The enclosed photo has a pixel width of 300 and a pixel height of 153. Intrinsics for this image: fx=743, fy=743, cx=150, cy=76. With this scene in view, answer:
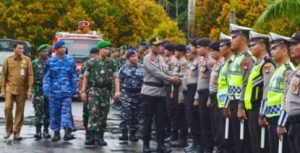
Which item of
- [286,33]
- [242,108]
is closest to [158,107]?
[242,108]

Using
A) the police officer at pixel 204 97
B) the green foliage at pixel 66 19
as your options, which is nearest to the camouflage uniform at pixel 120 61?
the police officer at pixel 204 97

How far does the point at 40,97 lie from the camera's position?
49.8 ft

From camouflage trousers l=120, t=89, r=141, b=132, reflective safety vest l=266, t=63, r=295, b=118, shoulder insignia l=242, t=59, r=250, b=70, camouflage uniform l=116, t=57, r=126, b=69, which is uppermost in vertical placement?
shoulder insignia l=242, t=59, r=250, b=70

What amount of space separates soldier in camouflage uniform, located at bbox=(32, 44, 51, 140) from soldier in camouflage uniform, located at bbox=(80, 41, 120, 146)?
54.8 inches

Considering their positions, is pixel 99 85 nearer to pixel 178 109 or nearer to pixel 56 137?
pixel 56 137

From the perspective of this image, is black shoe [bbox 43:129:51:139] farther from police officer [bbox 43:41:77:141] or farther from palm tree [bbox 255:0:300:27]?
palm tree [bbox 255:0:300:27]

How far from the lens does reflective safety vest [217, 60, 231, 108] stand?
430 inches

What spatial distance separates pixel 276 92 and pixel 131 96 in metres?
6.81

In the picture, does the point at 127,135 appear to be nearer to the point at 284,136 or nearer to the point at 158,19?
the point at 284,136

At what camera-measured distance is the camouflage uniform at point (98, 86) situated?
13977 millimetres

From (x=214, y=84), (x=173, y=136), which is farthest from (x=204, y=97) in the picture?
(x=173, y=136)

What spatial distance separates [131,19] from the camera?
143ft

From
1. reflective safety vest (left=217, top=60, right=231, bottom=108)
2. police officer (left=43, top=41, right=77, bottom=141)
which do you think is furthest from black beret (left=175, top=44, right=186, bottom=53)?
reflective safety vest (left=217, top=60, right=231, bottom=108)

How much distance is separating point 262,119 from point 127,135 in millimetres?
6455
